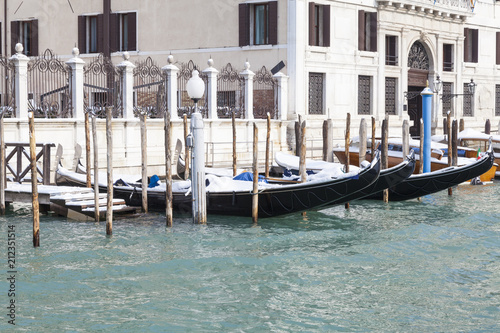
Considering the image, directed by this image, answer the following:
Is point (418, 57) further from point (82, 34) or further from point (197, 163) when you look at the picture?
point (197, 163)

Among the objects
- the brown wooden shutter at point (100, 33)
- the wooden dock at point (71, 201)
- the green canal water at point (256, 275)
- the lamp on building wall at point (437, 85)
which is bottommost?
the green canal water at point (256, 275)

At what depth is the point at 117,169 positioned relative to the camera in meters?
17.1

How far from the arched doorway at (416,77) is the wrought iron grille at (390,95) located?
86cm

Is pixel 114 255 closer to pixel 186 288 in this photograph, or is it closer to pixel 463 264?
pixel 186 288

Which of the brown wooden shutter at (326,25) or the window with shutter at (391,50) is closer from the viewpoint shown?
the brown wooden shutter at (326,25)

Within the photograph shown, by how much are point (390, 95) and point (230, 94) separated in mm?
6037

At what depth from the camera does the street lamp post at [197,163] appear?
12797 millimetres

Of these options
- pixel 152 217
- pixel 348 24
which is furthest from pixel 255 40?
pixel 152 217

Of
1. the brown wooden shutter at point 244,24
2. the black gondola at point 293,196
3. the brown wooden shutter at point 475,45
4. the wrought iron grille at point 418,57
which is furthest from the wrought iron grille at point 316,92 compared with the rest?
the black gondola at point 293,196

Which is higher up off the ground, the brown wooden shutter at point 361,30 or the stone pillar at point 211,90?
the brown wooden shutter at point 361,30

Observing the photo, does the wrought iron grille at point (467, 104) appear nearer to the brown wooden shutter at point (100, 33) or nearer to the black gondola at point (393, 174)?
the brown wooden shutter at point (100, 33)

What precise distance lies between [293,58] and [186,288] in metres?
13.2

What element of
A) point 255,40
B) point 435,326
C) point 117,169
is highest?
point 255,40

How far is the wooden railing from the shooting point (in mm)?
14172
